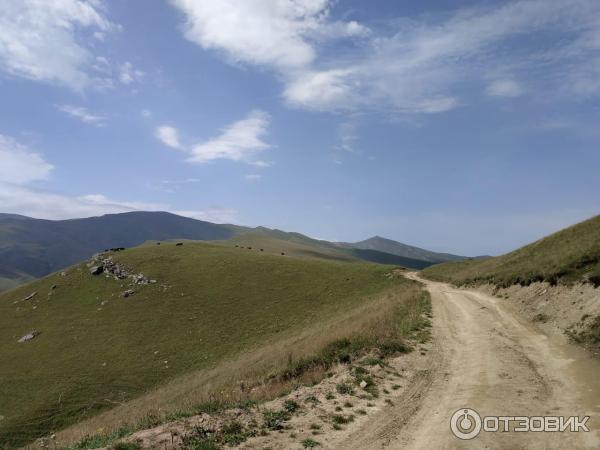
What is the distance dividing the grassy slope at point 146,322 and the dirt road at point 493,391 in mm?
33422

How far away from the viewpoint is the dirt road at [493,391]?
11250mm

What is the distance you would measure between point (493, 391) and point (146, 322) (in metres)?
60.7

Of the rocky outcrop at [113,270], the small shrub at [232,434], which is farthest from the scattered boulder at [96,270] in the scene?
the small shrub at [232,434]

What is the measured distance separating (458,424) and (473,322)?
17.5 meters

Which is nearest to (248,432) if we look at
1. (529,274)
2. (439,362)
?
(439,362)

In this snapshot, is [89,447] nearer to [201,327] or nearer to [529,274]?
[529,274]

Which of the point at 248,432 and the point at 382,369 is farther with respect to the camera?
the point at 382,369

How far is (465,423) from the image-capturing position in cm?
1235

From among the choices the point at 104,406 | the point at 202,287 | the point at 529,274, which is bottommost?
the point at 104,406

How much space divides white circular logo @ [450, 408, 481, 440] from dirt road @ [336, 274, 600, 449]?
211 mm

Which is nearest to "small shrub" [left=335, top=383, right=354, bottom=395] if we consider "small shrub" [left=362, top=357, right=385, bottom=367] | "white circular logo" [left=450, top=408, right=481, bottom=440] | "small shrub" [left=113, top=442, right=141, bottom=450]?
"small shrub" [left=362, top=357, right=385, bottom=367]

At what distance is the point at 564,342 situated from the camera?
20.9 metres

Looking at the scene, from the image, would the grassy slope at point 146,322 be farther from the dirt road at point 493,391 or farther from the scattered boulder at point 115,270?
the dirt road at point 493,391

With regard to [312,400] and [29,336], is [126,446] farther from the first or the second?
[29,336]
